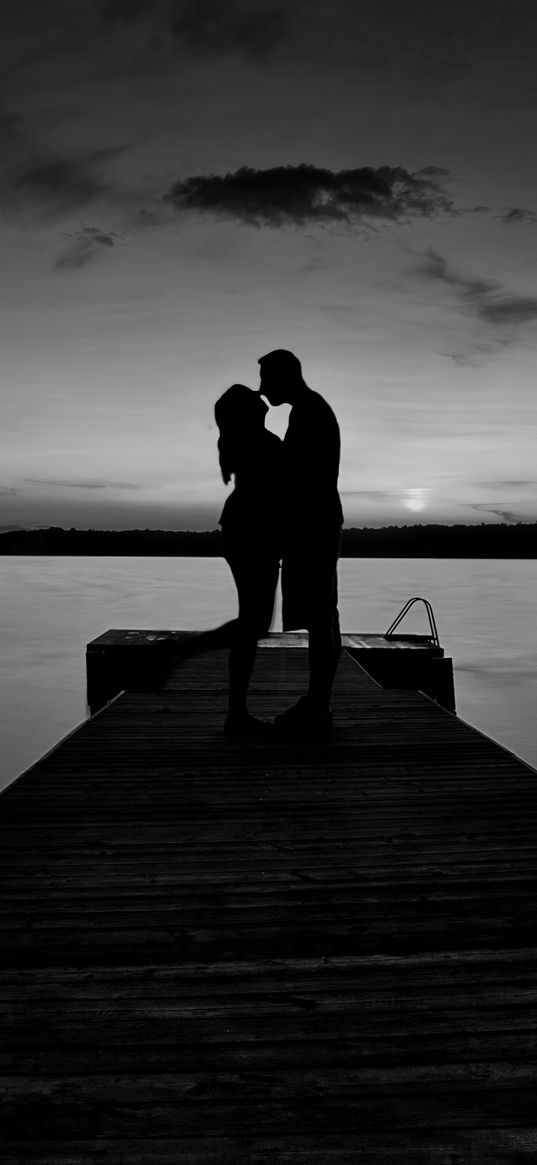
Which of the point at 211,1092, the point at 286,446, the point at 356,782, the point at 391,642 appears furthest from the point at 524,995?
the point at 391,642

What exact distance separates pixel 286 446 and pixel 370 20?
9569 mm

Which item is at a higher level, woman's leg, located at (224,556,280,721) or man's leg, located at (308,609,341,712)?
woman's leg, located at (224,556,280,721)

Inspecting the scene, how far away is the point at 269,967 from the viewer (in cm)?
207

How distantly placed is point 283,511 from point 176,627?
2398 centimetres

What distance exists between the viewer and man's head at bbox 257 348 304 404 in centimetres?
429

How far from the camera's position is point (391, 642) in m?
11.1

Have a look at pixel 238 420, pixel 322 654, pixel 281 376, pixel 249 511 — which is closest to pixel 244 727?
pixel 322 654

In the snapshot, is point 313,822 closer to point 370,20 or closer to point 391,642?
point 391,642

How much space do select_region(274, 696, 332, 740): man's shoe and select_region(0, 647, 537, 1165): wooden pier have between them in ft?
2.28

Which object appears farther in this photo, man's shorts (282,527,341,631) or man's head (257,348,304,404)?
man's shorts (282,527,341,631)

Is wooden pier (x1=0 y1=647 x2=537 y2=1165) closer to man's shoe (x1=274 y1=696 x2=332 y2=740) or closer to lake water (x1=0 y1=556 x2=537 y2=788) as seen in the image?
man's shoe (x1=274 y1=696 x2=332 y2=740)

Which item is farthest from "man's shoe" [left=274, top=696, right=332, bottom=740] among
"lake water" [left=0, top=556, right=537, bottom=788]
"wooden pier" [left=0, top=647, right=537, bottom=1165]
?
"lake water" [left=0, top=556, right=537, bottom=788]

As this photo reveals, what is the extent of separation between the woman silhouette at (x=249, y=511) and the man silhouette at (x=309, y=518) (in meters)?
0.08

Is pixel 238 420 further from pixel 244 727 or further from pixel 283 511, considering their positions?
pixel 244 727
